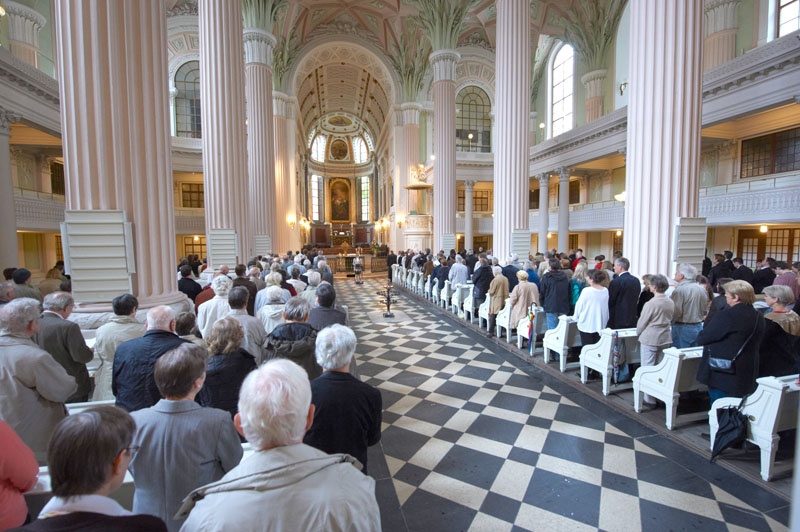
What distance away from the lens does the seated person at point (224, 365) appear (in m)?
2.52

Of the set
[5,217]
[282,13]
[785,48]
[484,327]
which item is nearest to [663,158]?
[484,327]

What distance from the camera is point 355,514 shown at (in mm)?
1180

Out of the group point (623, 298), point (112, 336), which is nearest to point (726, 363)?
point (623, 298)

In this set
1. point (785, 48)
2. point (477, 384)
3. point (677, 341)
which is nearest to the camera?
point (677, 341)

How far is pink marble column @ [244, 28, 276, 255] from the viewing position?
14117 mm

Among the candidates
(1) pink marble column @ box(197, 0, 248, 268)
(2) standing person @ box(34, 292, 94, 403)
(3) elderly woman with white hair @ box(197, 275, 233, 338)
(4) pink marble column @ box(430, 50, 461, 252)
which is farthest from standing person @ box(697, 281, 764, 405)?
(4) pink marble column @ box(430, 50, 461, 252)

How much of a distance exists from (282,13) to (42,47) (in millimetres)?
9405

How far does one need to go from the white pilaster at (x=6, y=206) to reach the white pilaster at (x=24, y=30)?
4628mm

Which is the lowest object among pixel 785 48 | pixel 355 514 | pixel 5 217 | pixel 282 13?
pixel 355 514

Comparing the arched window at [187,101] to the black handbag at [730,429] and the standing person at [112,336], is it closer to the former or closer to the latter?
the standing person at [112,336]

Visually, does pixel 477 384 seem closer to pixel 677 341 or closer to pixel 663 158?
pixel 677 341

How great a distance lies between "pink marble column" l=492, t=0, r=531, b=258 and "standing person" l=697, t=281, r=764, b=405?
24.2 ft

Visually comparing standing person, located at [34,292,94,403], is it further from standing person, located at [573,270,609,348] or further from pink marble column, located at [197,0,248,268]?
pink marble column, located at [197,0,248,268]

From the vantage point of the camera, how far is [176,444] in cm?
166
